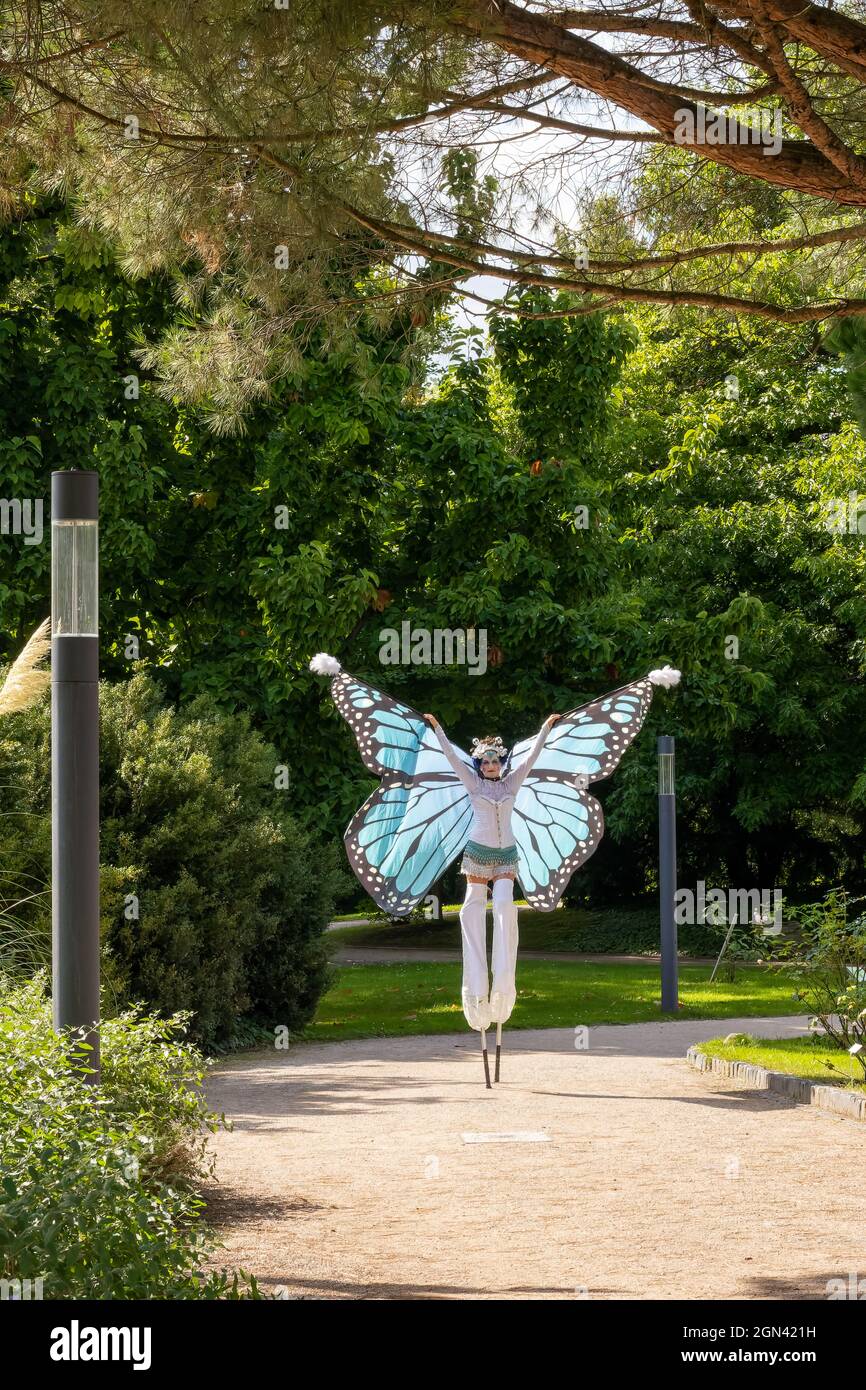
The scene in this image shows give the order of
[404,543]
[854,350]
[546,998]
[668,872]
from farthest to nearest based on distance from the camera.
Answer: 1. [404,543]
2. [546,998]
3. [668,872]
4. [854,350]

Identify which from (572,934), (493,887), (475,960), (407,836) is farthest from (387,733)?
(572,934)

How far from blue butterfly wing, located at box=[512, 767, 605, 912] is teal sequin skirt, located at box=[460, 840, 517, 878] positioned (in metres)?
1.88

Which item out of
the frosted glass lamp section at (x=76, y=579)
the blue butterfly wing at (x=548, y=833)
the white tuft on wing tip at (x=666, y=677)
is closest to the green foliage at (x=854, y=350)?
the white tuft on wing tip at (x=666, y=677)

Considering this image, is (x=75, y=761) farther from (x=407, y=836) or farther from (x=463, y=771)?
(x=407, y=836)

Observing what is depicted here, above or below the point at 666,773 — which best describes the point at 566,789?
below

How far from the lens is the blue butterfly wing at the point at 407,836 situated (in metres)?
15.0

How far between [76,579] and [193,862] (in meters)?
9.31

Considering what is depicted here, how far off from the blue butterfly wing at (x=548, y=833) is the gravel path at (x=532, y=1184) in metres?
1.71

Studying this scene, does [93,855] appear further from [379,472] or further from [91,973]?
[379,472]

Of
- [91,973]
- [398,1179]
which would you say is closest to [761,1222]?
[398,1179]

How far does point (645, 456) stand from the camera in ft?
114

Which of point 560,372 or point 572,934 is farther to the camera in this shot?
point 572,934

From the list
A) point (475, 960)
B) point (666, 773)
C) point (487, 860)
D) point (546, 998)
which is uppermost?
point (666, 773)

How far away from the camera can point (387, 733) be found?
15.2m
